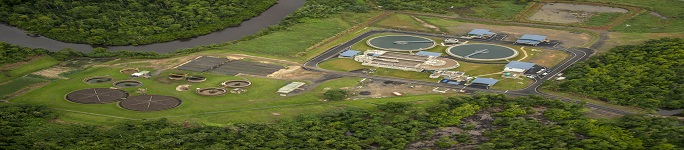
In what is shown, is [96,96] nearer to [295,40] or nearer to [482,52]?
[295,40]

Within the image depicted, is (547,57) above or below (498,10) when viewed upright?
below

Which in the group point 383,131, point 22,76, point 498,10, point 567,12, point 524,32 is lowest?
point 383,131

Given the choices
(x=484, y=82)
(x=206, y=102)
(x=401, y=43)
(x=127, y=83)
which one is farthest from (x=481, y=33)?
(x=127, y=83)

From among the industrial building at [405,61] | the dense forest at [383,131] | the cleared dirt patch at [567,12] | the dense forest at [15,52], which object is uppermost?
the dense forest at [15,52]

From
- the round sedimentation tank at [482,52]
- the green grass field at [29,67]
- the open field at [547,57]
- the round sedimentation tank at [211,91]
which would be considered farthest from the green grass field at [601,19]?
the green grass field at [29,67]

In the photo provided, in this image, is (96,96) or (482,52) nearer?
(96,96)

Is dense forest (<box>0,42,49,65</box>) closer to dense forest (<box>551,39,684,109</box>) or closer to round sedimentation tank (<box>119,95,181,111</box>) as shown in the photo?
round sedimentation tank (<box>119,95,181,111</box>)

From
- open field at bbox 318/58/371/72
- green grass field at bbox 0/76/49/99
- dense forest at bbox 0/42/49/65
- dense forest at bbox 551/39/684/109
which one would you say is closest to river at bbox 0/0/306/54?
dense forest at bbox 0/42/49/65

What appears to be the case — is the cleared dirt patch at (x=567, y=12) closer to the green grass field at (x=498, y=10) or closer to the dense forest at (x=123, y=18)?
the green grass field at (x=498, y=10)
